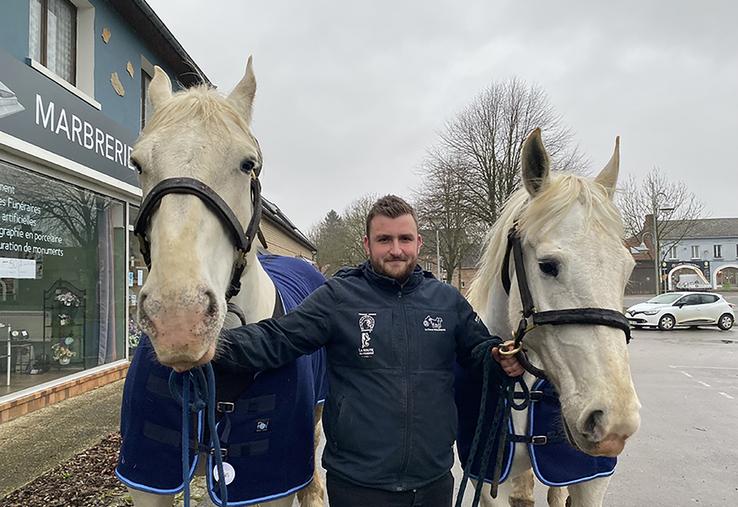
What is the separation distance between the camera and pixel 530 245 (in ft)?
6.72

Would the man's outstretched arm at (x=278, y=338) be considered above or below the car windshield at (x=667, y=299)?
above

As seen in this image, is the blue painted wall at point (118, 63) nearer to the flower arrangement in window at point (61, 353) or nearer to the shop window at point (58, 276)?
the shop window at point (58, 276)

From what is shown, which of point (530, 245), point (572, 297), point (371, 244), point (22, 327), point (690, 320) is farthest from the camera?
point (690, 320)

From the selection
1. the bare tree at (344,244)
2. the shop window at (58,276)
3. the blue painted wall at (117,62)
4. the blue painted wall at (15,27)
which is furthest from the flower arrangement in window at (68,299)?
the bare tree at (344,244)

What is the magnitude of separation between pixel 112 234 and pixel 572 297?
8.10 m

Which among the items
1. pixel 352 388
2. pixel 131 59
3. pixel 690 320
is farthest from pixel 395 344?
pixel 690 320

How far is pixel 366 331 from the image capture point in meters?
2.08

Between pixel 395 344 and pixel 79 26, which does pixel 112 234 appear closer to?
pixel 79 26

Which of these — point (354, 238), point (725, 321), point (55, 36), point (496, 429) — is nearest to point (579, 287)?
point (496, 429)

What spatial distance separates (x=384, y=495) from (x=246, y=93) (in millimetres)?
1691

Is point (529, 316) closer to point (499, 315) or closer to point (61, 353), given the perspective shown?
point (499, 315)

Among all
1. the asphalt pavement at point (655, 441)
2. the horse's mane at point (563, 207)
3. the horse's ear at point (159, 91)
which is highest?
the horse's ear at point (159, 91)

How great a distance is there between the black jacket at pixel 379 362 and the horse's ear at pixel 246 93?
2.63 feet

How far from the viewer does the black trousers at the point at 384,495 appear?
1.98 meters
